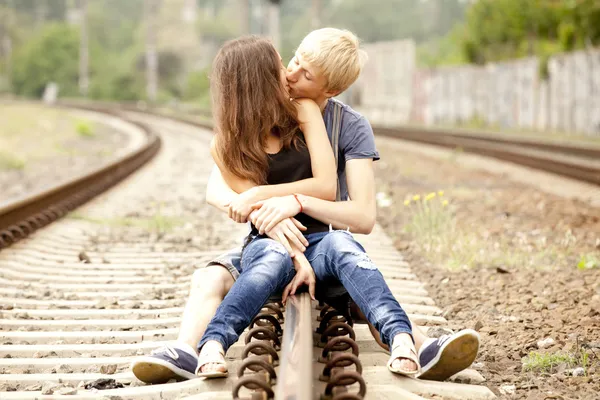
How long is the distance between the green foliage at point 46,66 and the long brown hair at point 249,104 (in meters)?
64.1

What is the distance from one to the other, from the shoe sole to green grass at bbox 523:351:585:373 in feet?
4.28

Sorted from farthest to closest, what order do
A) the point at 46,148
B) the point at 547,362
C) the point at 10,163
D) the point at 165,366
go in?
1. the point at 46,148
2. the point at 10,163
3. the point at 547,362
4. the point at 165,366

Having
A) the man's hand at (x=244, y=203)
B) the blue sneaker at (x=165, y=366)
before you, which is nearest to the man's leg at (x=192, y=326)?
the blue sneaker at (x=165, y=366)

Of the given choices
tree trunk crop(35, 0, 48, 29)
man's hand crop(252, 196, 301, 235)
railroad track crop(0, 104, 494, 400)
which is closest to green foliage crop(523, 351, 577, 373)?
railroad track crop(0, 104, 494, 400)

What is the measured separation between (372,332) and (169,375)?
2.74 feet

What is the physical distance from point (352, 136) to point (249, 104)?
19.5 inches

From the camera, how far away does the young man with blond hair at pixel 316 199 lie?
11.9 feet

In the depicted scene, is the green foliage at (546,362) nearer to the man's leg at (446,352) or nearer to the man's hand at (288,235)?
the man's leg at (446,352)

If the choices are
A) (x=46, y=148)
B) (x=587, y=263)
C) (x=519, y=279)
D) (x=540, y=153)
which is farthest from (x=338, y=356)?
(x=46, y=148)

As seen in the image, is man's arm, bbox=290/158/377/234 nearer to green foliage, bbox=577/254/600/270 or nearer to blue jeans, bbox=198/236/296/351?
blue jeans, bbox=198/236/296/351

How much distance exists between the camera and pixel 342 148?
13.2 ft

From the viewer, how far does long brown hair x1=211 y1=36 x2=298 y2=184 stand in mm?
3768

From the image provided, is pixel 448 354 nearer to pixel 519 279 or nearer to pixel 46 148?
pixel 519 279

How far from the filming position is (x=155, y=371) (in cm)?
315
